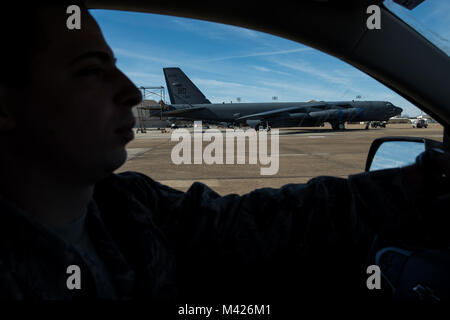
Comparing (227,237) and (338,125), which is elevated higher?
(338,125)

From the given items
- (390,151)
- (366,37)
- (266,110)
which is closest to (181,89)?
(266,110)

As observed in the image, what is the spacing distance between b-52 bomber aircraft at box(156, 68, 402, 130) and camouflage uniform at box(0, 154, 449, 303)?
24.3m

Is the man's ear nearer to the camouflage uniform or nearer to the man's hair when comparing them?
the man's hair

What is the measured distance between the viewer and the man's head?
2.47ft

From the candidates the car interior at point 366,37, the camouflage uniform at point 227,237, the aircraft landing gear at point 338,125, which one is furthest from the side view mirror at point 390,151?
the aircraft landing gear at point 338,125

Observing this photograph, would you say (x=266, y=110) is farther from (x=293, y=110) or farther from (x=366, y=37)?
(x=366, y=37)

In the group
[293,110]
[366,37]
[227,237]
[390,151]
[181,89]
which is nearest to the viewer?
[227,237]

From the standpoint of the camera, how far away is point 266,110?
96.4 feet

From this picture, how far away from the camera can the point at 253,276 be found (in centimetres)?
127

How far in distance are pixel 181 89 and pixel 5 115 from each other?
2967 centimetres

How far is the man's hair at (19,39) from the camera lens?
2.47ft

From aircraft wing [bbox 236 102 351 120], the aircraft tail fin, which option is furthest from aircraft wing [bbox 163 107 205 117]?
aircraft wing [bbox 236 102 351 120]

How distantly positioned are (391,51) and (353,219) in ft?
2.96
